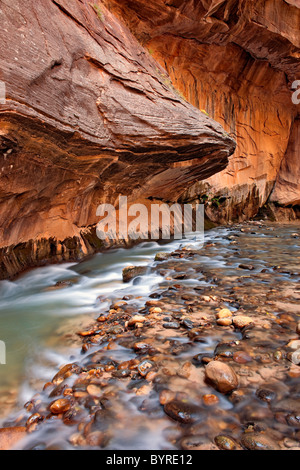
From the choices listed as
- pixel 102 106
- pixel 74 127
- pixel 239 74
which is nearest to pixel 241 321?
pixel 74 127

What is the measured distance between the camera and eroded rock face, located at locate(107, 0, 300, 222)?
8445mm

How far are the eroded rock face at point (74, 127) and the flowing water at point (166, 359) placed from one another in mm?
1699

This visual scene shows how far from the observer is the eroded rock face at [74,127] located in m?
3.28

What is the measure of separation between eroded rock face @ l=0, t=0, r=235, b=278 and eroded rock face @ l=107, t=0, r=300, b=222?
4.04 meters

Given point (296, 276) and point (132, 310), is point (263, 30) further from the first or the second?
point (132, 310)

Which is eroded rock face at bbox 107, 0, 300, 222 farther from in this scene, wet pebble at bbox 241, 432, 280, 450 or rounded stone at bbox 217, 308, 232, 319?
wet pebble at bbox 241, 432, 280, 450

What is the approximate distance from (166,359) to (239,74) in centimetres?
1420

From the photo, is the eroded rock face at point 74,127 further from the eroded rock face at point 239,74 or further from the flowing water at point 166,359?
the eroded rock face at point 239,74

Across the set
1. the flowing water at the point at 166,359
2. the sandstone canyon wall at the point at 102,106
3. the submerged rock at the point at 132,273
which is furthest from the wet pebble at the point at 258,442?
the sandstone canyon wall at the point at 102,106

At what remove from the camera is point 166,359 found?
6.30 ft

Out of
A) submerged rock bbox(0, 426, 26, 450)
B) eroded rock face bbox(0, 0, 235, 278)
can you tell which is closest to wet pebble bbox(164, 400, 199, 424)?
submerged rock bbox(0, 426, 26, 450)

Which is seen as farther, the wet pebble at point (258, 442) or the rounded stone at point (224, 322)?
the rounded stone at point (224, 322)

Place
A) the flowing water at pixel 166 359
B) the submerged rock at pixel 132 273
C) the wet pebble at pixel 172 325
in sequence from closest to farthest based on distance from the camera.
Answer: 1. the flowing water at pixel 166 359
2. the wet pebble at pixel 172 325
3. the submerged rock at pixel 132 273

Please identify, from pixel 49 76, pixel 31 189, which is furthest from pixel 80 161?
pixel 49 76
